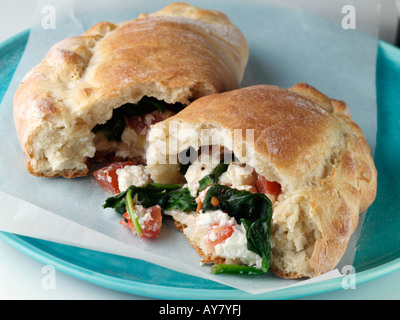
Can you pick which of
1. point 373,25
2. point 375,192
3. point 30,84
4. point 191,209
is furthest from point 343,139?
point 373,25

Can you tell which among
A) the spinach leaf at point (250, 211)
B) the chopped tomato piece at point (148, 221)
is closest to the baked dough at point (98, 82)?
the chopped tomato piece at point (148, 221)

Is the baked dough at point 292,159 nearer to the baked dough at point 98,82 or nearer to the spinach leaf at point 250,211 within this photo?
the spinach leaf at point 250,211

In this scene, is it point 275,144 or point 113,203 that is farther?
point 113,203

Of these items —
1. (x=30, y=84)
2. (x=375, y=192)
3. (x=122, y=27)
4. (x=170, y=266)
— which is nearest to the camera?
(x=170, y=266)

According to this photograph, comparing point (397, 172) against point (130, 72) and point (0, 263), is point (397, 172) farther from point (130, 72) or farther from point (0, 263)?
point (0, 263)

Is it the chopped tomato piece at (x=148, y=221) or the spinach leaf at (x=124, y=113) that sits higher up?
the spinach leaf at (x=124, y=113)

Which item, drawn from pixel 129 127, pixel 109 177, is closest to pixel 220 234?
pixel 109 177
